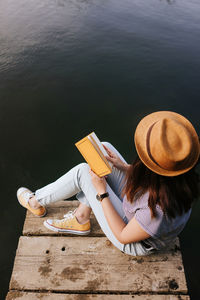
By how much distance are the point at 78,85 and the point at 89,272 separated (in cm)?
507

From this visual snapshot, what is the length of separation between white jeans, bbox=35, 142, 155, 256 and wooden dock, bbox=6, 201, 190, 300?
6.7 inches

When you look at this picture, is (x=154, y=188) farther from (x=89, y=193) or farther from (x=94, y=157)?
(x=89, y=193)

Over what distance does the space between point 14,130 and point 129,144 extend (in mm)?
2516

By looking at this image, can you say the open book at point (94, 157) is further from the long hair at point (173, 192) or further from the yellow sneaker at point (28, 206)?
the yellow sneaker at point (28, 206)

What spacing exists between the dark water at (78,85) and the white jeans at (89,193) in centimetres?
160

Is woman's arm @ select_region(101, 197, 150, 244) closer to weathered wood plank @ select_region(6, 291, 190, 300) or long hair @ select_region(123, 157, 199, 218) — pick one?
long hair @ select_region(123, 157, 199, 218)

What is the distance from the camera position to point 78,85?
6.00 meters

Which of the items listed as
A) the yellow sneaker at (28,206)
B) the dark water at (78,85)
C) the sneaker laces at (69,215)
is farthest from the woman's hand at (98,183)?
the dark water at (78,85)

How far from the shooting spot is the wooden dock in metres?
1.77

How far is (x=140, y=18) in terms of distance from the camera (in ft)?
31.9

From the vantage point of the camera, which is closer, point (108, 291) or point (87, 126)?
point (108, 291)

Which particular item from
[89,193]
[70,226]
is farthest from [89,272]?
[89,193]

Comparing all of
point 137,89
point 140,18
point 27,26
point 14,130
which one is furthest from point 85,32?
point 14,130

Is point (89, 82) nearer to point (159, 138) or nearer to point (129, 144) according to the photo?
point (129, 144)
